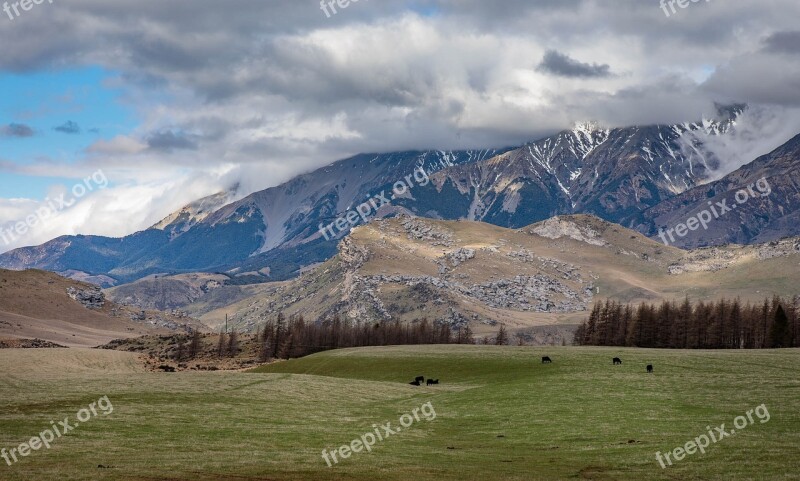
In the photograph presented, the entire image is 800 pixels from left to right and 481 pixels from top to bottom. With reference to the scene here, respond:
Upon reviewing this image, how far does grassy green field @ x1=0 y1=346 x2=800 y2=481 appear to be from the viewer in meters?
44.9

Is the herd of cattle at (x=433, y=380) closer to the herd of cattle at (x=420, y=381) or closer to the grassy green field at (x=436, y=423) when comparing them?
the herd of cattle at (x=420, y=381)

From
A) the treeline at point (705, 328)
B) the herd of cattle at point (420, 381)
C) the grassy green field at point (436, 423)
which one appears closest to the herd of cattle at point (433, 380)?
the herd of cattle at point (420, 381)

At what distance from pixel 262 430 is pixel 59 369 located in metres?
62.6

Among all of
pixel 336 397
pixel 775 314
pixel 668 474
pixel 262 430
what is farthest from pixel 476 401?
→ pixel 775 314

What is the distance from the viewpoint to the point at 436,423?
67375mm

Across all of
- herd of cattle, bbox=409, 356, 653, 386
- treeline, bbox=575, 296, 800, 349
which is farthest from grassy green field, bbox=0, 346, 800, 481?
treeline, bbox=575, 296, 800, 349

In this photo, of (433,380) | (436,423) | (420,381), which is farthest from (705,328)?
(436,423)

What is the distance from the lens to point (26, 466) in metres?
43.6

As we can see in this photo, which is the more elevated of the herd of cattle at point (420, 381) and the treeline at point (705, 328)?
the treeline at point (705, 328)

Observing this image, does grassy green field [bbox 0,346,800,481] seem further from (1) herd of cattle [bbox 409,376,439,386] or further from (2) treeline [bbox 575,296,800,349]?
(2) treeline [bbox 575,296,800,349]

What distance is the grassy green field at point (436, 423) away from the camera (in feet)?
147

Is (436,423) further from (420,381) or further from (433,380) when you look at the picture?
(420,381)

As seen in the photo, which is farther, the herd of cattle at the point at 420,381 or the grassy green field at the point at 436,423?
the herd of cattle at the point at 420,381

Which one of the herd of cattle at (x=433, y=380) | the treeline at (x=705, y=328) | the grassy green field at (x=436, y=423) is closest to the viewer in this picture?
the grassy green field at (x=436, y=423)
